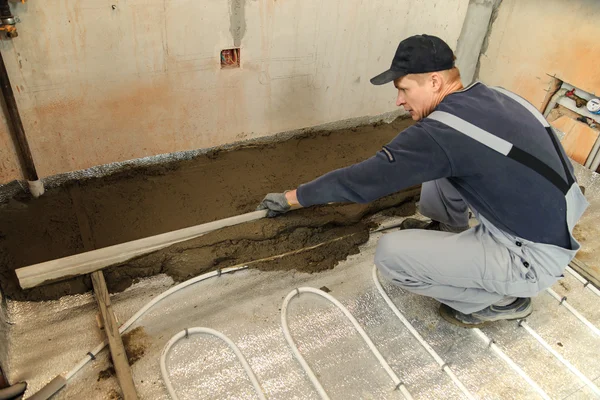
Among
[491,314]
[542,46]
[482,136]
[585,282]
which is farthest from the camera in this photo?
[542,46]

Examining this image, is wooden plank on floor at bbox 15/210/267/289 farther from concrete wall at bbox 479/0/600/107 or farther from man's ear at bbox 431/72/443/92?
concrete wall at bbox 479/0/600/107

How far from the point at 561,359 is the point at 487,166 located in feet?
3.19

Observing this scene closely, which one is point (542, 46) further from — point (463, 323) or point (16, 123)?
point (16, 123)

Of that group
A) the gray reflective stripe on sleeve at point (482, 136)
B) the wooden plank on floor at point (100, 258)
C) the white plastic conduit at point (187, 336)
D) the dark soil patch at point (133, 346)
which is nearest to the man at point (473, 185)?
the gray reflective stripe on sleeve at point (482, 136)

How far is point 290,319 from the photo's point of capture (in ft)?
6.57

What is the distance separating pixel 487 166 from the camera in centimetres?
161

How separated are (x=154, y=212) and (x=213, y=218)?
32 cm

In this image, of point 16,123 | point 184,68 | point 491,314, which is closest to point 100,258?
point 16,123

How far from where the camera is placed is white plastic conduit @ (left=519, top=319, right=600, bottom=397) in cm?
185

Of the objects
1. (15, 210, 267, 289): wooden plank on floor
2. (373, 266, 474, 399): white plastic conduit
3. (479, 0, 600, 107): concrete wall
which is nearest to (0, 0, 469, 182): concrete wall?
(479, 0, 600, 107): concrete wall

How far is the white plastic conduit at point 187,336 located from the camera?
169 centimetres

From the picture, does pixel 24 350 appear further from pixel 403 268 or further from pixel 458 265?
pixel 458 265

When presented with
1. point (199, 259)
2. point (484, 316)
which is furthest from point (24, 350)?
point (484, 316)

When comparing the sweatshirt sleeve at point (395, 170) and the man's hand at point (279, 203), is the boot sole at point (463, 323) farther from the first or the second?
the man's hand at point (279, 203)
